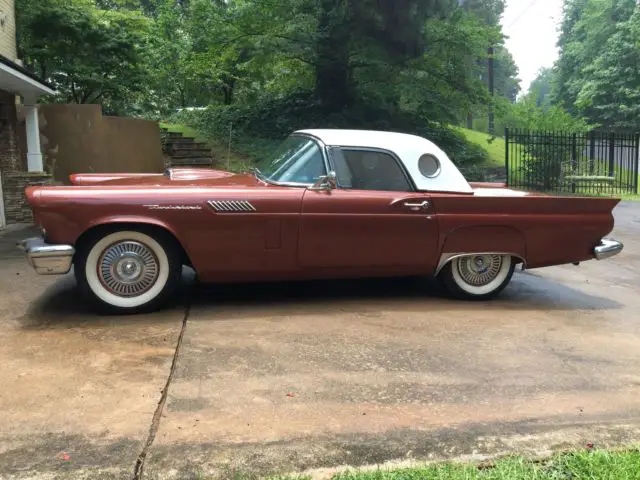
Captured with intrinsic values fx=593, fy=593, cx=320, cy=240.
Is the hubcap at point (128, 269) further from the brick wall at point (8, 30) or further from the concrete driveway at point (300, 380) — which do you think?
the brick wall at point (8, 30)

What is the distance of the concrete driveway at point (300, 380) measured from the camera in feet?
9.12

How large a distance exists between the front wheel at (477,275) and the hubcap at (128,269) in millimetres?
2629

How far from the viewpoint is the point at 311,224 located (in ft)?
16.3

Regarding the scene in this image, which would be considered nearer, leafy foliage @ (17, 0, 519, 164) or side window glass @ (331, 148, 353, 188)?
side window glass @ (331, 148, 353, 188)

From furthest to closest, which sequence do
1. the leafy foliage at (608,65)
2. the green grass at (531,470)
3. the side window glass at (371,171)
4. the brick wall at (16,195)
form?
the leafy foliage at (608,65), the brick wall at (16,195), the side window glass at (371,171), the green grass at (531,470)

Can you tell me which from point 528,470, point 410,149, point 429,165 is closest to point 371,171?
point 410,149

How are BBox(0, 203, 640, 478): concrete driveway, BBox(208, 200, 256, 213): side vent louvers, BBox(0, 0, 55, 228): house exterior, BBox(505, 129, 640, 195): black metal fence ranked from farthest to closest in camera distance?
BBox(505, 129, 640, 195): black metal fence, BBox(0, 0, 55, 228): house exterior, BBox(208, 200, 256, 213): side vent louvers, BBox(0, 203, 640, 478): concrete driveway

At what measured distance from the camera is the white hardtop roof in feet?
17.5

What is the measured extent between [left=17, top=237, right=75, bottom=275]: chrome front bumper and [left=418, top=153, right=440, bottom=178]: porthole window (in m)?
3.03

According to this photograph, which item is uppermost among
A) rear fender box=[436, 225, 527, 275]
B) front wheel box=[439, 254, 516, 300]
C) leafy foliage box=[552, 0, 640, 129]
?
leafy foliage box=[552, 0, 640, 129]

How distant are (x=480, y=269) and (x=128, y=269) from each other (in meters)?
3.16

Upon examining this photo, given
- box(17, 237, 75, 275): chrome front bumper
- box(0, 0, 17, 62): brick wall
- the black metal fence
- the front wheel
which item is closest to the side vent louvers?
box(17, 237, 75, 275): chrome front bumper

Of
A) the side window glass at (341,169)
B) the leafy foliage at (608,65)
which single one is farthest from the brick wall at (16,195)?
the leafy foliage at (608,65)

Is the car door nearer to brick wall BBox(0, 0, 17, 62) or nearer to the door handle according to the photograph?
the door handle
